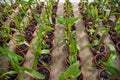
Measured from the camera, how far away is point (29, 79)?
57.4 inches

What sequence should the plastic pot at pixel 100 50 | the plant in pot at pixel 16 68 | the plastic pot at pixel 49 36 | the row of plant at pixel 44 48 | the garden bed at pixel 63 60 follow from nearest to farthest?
1. the plant in pot at pixel 16 68
2. the row of plant at pixel 44 48
3. the garden bed at pixel 63 60
4. the plastic pot at pixel 100 50
5. the plastic pot at pixel 49 36

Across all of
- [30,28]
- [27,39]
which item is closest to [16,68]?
[27,39]

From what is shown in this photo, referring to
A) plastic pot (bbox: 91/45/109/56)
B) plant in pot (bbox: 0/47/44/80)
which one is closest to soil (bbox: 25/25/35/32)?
plastic pot (bbox: 91/45/109/56)

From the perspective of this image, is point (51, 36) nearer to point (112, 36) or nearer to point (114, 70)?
point (112, 36)

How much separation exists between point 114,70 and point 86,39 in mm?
988

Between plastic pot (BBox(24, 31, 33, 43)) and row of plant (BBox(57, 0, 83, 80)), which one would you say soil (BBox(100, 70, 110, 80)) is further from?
plastic pot (BBox(24, 31, 33, 43))

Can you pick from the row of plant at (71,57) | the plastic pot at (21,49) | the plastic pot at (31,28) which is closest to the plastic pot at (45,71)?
the row of plant at (71,57)

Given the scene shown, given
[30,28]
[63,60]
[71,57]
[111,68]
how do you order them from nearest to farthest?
[111,68] → [71,57] → [63,60] → [30,28]

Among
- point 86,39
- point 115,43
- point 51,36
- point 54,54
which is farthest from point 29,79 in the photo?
point 115,43

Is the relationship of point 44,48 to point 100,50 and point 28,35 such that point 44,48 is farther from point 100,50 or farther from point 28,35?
point 100,50

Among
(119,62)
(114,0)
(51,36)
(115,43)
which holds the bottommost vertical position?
(119,62)

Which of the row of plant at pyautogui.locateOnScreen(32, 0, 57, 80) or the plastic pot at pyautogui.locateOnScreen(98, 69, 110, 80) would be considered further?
the plastic pot at pyautogui.locateOnScreen(98, 69, 110, 80)

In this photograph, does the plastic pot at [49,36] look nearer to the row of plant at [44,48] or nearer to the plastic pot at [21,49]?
the row of plant at [44,48]

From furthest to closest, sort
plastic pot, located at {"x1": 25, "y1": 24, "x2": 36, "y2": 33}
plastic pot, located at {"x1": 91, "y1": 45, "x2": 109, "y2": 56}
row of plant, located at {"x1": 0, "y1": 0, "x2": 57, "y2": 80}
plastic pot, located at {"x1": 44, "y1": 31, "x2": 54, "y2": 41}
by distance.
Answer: plastic pot, located at {"x1": 25, "y1": 24, "x2": 36, "y2": 33} < plastic pot, located at {"x1": 44, "y1": 31, "x2": 54, "y2": 41} < plastic pot, located at {"x1": 91, "y1": 45, "x2": 109, "y2": 56} < row of plant, located at {"x1": 0, "y1": 0, "x2": 57, "y2": 80}
